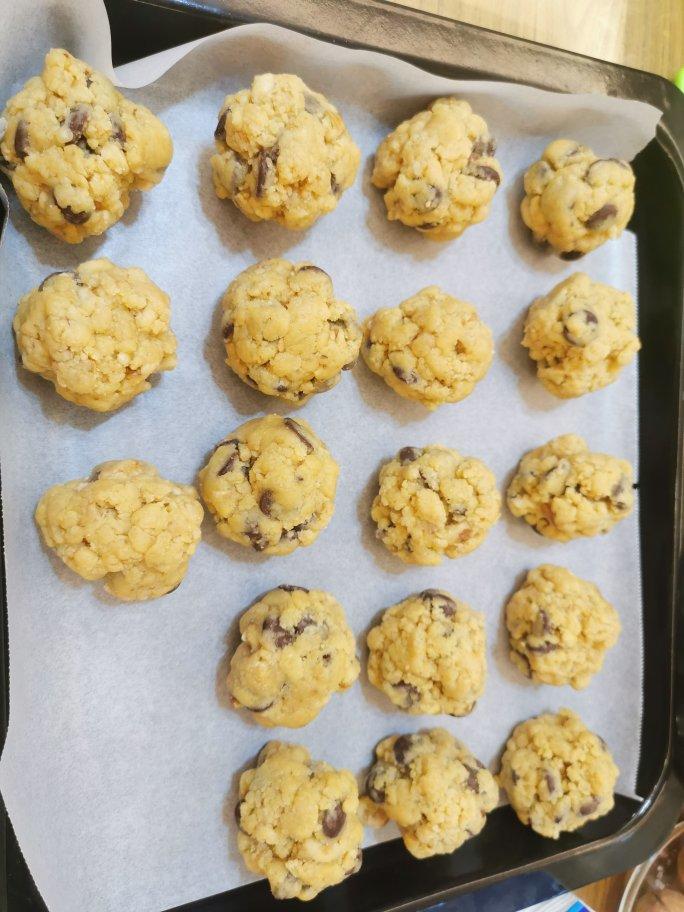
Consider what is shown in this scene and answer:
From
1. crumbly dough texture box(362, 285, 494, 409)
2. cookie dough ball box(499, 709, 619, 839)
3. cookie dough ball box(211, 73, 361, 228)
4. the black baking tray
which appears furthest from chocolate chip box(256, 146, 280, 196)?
cookie dough ball box(499, 709, 619, 839)

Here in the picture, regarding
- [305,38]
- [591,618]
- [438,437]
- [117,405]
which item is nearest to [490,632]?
[591,618]

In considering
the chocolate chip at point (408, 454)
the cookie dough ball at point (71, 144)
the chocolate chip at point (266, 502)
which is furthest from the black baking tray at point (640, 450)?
the chocolate chip at point (408, 454)

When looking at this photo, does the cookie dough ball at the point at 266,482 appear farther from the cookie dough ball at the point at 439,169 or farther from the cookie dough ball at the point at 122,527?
the cookie dough ball at the point at 439,169

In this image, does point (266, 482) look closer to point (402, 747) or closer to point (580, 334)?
point (402, 747)

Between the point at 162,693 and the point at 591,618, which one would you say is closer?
the point at 162,693

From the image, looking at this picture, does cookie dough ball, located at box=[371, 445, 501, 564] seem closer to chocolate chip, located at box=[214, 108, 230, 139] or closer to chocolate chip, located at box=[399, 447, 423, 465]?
chocolate chip, located at box=[399, 447, 423, 465]

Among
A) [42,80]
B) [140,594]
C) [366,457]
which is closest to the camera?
[42,80]

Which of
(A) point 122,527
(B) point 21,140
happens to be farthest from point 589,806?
(B) point 21,140

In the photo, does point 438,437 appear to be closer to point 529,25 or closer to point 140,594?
point 140,594
